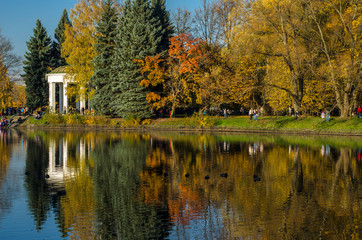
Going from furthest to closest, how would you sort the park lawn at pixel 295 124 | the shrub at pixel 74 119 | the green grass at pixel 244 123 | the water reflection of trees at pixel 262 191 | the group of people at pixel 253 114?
the shrub at pixel 74 119 → the group of people at pixel 253 114 → the green grass at pixel 244 123 → the park lawn at pixel 295 124 → the water reflection of trees at pixel 262 191

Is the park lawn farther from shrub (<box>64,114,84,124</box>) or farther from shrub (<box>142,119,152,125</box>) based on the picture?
shrub (<box>64,114,84,124</box>)

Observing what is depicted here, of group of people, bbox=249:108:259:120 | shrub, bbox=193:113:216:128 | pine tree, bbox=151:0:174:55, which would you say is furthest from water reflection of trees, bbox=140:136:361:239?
pine tree, bbox=151:0:174:55

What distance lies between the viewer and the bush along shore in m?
46.3

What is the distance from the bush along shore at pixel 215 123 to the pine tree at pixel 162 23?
441 inches

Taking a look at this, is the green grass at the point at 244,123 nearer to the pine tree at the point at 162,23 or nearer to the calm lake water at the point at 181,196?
the pine tree at the point at 162,23

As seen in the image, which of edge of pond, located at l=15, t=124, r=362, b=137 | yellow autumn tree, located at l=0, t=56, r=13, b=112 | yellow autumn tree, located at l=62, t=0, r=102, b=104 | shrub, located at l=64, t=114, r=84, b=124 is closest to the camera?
edge of pond, located at l=15, t=124, r=362, b=137

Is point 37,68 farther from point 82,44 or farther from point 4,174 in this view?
A: point 4,174

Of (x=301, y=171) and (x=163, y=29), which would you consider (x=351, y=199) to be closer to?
(x=301, y=171)

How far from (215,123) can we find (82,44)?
26516 mm

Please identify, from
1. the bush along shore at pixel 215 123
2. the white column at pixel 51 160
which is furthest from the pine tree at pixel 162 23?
the white column at pixel 51 160

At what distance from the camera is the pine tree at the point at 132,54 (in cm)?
6038

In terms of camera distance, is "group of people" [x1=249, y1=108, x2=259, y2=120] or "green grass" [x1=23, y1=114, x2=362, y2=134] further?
"group of people" [x1=249, y1=108, x2=259, y2=120]

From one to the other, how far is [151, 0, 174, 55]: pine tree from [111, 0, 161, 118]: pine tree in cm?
105

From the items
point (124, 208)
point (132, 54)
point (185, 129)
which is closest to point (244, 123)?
point (185, 129)
